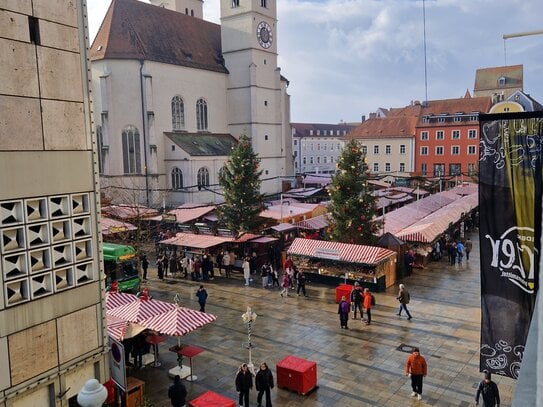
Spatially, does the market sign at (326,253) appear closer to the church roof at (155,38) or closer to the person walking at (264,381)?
the person walking at (264,381)

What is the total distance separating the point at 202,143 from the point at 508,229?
44313 mm

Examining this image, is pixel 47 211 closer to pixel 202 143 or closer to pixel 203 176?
pixel 203 176

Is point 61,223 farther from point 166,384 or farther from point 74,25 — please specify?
point 166,384

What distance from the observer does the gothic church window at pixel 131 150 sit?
4531 centimetres

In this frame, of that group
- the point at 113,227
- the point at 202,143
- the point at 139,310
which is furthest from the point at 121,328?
the point at 202,143

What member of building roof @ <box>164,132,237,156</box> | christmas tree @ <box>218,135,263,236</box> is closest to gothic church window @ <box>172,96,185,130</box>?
building roof @ <box>164,132,237,156</box>

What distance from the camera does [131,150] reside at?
150ft

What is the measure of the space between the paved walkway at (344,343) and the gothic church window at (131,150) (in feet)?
80.2

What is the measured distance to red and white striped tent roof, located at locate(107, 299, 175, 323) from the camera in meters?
13.5

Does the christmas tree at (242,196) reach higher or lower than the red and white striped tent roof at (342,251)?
higher

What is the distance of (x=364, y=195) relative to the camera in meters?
24.9

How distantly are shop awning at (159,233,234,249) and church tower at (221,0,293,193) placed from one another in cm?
2657

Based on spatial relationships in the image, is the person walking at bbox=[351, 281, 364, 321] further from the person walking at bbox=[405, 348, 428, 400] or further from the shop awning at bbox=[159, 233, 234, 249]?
the shop awning at bbox=[159, 233, 234, 249]

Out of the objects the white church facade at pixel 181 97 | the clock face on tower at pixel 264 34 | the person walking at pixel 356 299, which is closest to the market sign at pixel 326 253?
the person walking at pixel 356 299
